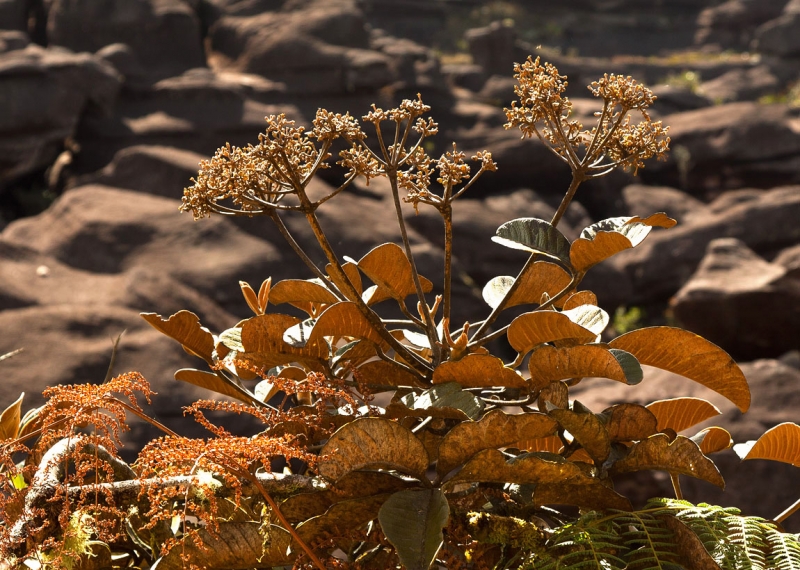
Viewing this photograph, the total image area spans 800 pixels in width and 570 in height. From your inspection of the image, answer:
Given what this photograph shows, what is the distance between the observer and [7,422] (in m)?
0.66

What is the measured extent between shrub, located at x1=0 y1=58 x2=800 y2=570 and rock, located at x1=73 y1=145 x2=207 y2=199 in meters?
8.53

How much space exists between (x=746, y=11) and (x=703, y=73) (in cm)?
274

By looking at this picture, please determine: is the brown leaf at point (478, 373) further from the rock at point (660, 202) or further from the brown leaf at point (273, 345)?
the rock at point (660, 202)

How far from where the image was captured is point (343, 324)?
1.77ft

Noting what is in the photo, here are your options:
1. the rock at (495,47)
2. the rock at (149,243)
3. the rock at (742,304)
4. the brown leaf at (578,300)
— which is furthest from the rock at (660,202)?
the brown leaf at (578,300)

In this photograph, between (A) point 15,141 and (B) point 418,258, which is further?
(A) point 15,141

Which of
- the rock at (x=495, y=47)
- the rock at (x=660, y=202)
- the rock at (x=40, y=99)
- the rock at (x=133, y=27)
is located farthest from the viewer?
the rock at (x=495, y=47)

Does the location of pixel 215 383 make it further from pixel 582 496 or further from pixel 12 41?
pixel 12 41

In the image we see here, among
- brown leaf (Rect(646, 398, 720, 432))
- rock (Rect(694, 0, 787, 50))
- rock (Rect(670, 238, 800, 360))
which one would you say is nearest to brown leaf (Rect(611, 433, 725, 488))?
brown leaf (Rect(646, 398, 720, 432))

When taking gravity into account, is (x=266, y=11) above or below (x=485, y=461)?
below

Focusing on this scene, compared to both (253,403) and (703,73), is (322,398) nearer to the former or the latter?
(253,403)

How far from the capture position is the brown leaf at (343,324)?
20.6 inches

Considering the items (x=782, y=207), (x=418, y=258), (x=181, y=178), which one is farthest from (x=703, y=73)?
(x=181, y=178)

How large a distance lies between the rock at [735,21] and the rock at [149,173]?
1376 cm
